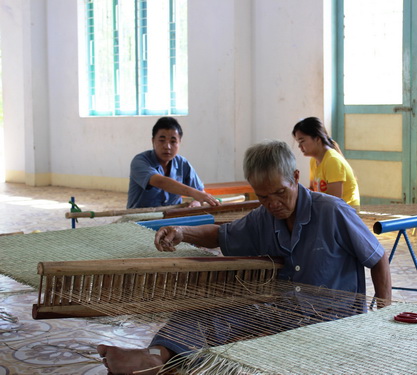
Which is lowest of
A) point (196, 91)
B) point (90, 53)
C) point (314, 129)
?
Answer: point (314, 129)

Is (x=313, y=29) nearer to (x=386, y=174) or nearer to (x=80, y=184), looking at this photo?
(x=386, y=174)

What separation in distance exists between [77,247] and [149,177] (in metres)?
1.45

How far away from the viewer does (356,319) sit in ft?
5.98

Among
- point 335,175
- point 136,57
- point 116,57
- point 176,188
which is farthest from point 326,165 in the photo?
point 116,57

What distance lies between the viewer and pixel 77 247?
296 centimetres

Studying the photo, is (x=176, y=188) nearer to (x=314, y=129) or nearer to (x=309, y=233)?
(x=314, y=129)

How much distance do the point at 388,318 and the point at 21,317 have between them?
240 centimetres

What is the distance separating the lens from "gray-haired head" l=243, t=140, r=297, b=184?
224cm

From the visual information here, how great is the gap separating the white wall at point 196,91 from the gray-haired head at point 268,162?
5345mm

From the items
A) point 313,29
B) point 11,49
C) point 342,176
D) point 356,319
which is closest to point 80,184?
point 11,49

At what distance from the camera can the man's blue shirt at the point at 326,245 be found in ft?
7.45

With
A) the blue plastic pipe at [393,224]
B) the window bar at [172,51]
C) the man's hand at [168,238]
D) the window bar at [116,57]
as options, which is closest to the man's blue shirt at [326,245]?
the man's hand at [168,238]

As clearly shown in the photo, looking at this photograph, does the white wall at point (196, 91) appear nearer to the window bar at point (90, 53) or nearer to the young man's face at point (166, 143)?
the window bar at point (90, 53)

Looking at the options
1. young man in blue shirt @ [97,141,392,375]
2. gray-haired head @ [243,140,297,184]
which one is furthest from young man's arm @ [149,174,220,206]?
gray-haired head @ [243,140,297,184]
